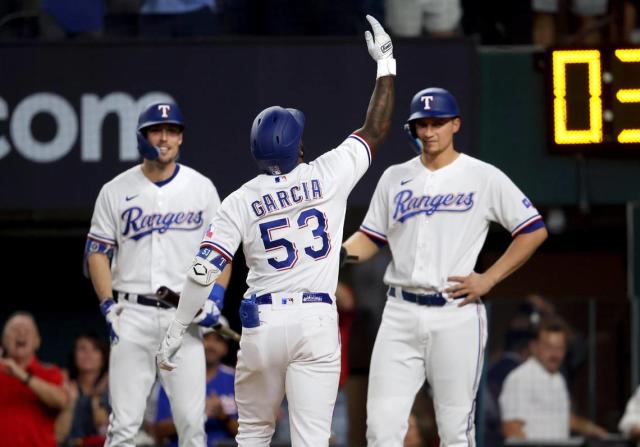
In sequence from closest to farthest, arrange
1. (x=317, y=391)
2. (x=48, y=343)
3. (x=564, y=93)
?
1. (x=317, y=391)
2. (x=564, y=93)
3. (x=48, y=343)

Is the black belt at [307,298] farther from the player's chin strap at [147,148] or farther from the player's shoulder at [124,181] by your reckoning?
the player's shoulder at [124,181]

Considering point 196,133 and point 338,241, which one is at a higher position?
point 196,133

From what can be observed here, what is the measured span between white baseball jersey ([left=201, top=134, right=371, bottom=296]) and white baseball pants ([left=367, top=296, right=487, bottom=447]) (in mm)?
598

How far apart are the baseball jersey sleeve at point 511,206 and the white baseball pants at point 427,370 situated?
52cm

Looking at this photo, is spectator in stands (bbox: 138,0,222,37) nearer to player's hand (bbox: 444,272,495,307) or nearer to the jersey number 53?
player's hand (bbox: 444,272,495,307)

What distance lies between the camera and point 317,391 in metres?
6.92

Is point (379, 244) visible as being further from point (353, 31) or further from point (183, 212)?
point (353, 31)

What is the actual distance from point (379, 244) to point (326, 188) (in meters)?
1.02

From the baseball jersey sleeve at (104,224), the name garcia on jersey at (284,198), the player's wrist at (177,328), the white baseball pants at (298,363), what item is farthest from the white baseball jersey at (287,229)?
the baseball jersey sleeve at (104,224)

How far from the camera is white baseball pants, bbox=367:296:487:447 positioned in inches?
292

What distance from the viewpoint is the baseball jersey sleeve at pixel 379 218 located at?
789 centimetres

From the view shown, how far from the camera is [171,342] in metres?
7.16

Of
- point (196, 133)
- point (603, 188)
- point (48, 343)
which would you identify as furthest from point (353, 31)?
point (48, 343)

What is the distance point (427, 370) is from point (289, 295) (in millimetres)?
983
